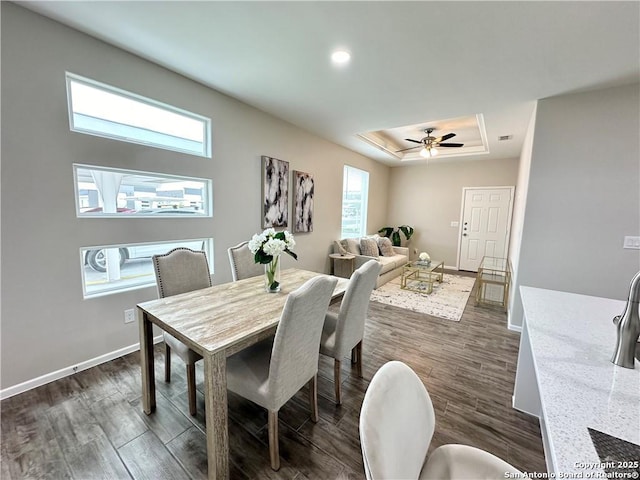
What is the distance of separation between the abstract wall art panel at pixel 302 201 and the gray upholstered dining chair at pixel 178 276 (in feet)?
6.94

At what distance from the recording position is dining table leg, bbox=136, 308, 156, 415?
163cm

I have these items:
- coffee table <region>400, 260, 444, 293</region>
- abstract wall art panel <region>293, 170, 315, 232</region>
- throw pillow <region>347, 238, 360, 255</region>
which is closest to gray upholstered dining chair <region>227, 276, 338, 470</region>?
abstract wall art panel <region>293, 170, 315, 232</region>

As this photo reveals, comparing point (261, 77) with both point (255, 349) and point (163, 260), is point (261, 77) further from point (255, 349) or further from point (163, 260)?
point (255, 349)

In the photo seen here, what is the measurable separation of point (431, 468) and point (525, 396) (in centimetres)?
137

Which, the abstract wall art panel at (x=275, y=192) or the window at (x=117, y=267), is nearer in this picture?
the window at (x=117, y=267)

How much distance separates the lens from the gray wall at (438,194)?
5898 mm

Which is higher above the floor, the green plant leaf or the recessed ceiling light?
the recessed ceiling light

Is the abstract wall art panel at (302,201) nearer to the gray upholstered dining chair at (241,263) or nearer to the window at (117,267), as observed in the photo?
the gray upholstered dining chair at (241,263)

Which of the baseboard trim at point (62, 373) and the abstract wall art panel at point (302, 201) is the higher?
the abstract wall art panel at point (302, 201)

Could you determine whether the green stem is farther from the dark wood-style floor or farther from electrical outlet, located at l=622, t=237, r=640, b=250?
electrical outlet, located at l=622, t=237, r=640, b=250

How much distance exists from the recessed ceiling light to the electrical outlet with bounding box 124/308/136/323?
293 cm

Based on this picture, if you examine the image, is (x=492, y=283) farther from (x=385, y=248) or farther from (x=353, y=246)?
(x=353, y=246)

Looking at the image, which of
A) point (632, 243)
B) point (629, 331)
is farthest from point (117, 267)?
point (632, 243)

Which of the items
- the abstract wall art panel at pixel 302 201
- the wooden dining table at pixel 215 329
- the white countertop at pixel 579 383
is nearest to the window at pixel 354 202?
the abstract wall art panel at pixel 302 201
